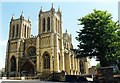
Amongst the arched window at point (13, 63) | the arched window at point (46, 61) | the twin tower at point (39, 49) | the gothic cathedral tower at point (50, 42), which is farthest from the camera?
the arched window at point (13, 63)

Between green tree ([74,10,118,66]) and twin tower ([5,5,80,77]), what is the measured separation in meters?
20.8

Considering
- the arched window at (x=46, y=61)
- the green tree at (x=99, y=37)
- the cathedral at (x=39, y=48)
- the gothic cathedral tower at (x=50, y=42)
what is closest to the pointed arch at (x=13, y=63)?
the cathedral at (x=39, y=48)

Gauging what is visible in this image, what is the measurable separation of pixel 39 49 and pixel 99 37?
2849cm

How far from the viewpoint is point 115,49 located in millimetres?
27672

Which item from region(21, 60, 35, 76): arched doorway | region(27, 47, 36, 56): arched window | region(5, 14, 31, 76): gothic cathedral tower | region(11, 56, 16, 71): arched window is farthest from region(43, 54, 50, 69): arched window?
region(11, 56, 16, 71): arched window

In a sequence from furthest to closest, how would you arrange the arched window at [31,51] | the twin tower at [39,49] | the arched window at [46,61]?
1. the arched window at [31,51]
2. the twin tower at [39,49]
3. the arched window at [46,61]

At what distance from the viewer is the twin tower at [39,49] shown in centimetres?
5200

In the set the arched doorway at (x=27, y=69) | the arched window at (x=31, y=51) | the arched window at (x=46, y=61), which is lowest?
the arched doorway at (x=27, y=69)

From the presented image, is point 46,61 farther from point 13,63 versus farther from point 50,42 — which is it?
point 13,63

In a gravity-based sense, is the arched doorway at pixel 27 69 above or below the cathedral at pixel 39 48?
below

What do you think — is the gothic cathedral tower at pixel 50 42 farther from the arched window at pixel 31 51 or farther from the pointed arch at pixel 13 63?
the pointed arch at pixel 13 63

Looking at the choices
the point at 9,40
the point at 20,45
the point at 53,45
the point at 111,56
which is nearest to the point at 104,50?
the point at 111,56

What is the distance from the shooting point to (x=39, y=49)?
53688mm

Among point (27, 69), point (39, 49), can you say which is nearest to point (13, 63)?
point (27, 69)
